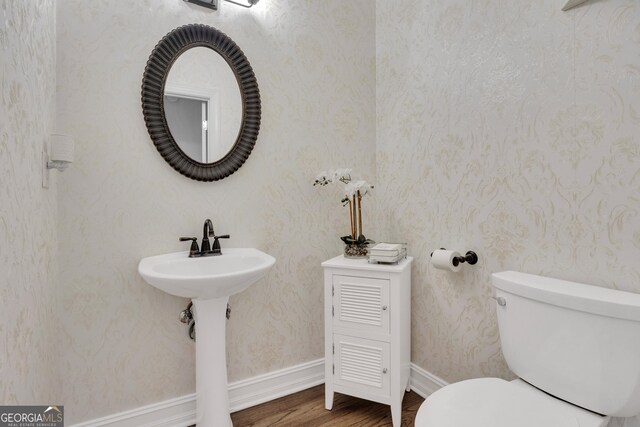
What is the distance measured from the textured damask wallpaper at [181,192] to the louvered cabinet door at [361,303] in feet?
1.10

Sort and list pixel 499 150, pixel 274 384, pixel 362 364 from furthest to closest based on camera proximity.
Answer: pixel 274 384 → pixel 362 364 → pixel 499 150

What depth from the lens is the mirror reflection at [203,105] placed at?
1.60 m

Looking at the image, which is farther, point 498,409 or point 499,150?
point 499,150

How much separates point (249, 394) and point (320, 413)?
0.40 m

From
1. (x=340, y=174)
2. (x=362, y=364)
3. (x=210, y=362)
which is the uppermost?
(x=340, y=174)

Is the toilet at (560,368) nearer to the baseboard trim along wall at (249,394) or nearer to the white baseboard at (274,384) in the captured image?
the baseboard trim along wall at (249,394)

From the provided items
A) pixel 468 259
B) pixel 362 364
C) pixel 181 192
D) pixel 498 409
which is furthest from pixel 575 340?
pixel 181 192

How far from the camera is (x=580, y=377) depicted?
1.02 meters

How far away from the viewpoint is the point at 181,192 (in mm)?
1623

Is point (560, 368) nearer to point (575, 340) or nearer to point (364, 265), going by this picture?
point (575, 340)

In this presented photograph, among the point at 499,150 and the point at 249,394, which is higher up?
the point at 499,150

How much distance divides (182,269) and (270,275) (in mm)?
497

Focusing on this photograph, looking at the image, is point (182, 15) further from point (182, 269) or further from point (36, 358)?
point (36, 358)

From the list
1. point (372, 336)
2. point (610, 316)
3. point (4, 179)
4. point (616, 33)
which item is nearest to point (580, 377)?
point (610, 316)
